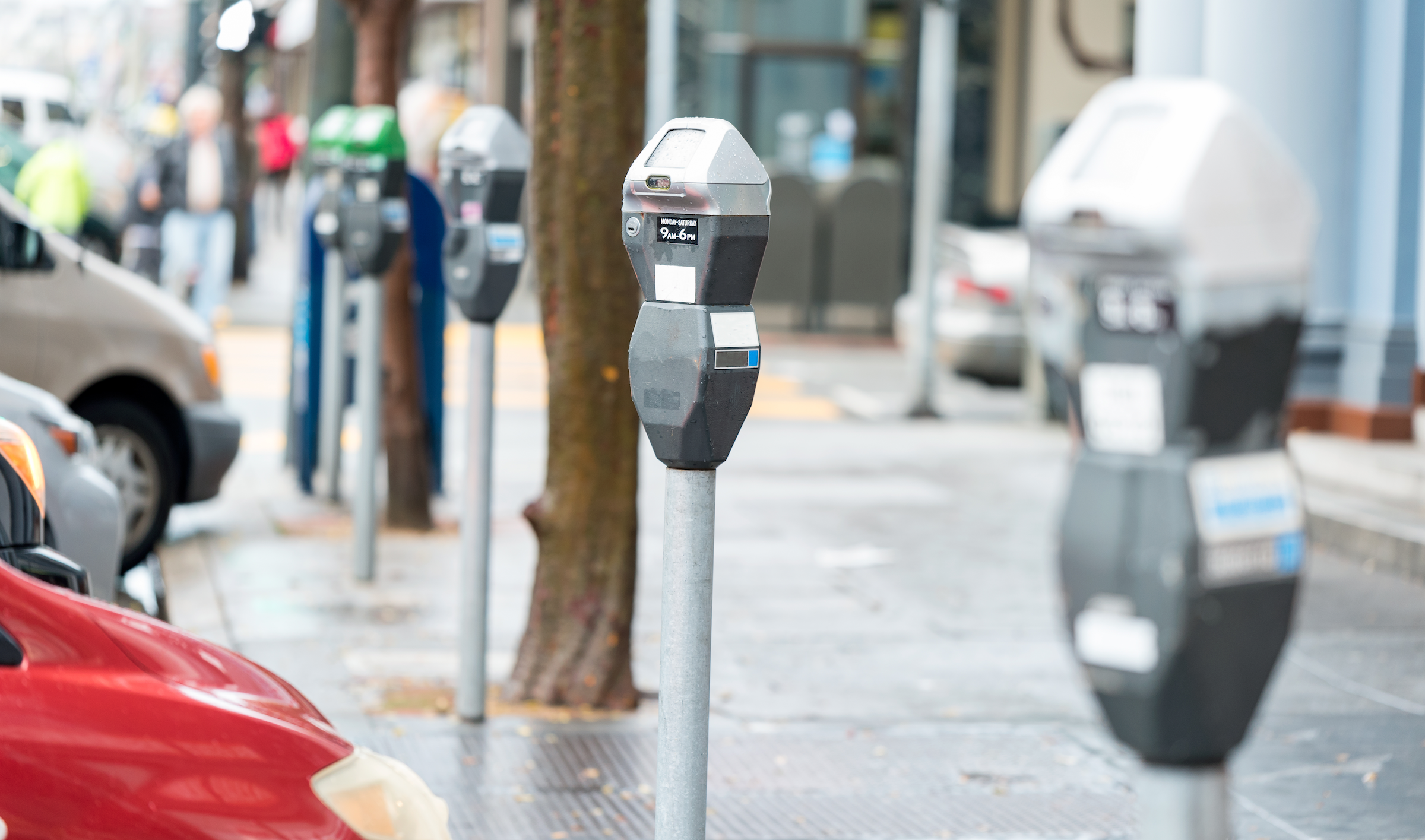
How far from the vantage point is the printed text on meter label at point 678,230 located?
3666 millimetres

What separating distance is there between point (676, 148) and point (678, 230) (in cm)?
18

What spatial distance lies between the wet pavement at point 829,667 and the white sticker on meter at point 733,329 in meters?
1.63

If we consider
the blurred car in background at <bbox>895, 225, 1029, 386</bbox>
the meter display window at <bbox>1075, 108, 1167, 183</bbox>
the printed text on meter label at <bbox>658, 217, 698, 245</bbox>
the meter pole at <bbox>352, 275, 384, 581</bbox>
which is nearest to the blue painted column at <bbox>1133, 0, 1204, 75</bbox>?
the blurred car in background at <bbox>895, 225, 1029, 386</bbox>

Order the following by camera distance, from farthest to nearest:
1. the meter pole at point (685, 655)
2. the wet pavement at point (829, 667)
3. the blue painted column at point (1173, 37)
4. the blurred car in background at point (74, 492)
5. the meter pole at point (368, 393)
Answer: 1. the blue painted column at point (1173, 37)
2. the meter pole at point (368, 393)
3. the blurred car in background at point (74, 492)
4. the wet pavement at point (829, 667)
5. the meter pole at point (685, 655)

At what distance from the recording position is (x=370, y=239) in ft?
25.1

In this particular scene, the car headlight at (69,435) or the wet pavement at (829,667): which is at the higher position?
the car headlight at (69,435)

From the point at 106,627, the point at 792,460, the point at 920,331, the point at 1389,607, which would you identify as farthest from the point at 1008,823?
the point at 920,331

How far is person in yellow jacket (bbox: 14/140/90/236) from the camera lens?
559 inches

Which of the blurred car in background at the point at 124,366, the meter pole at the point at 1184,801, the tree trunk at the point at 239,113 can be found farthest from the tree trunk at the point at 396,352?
the tree trunk at the point at 239,113

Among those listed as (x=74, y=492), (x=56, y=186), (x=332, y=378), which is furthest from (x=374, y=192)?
(x=56, y=186)

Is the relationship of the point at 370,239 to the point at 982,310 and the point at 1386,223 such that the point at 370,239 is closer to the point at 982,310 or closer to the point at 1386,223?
the point at 1386,223

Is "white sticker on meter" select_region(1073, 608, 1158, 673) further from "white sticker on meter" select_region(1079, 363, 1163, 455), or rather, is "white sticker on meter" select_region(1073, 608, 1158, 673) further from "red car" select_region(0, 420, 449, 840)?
"red car" select_region(0, 420, 449, 840)

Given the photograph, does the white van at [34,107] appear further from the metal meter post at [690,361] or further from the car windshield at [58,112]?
the metal meter post at [690,361]

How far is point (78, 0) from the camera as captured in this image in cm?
4281
